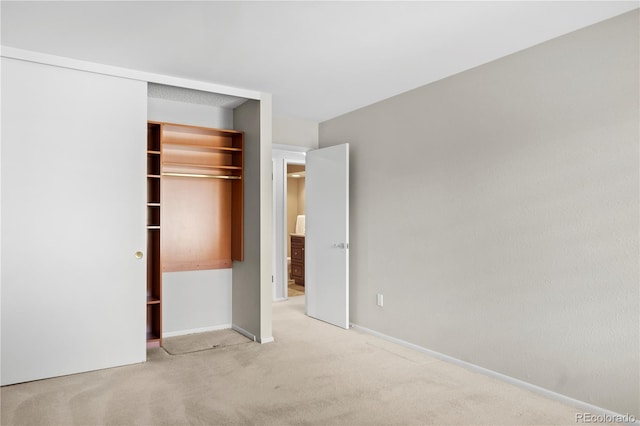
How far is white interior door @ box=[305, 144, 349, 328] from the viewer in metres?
4.76

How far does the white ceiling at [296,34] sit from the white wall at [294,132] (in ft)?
4.39

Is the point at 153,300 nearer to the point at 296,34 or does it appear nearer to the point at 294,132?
the point at 294,132

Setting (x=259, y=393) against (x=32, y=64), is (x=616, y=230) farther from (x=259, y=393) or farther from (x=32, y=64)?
(x=32, y=64)

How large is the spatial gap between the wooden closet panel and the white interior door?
1.08 metres

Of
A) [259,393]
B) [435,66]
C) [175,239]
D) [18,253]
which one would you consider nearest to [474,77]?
[435,66]

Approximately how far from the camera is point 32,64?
3.23 meters

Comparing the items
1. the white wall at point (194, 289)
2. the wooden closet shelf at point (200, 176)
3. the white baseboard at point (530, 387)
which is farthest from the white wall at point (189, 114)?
the white baseboard at point (530, 387)

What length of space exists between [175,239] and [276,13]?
274cm

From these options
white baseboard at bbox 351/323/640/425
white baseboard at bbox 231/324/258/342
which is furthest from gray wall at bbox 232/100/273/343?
white baseboard at bbox 351/323/640/425

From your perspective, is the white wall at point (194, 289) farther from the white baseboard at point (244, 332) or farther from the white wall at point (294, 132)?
the white wall at point (294, 132)

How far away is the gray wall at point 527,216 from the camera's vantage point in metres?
2.62

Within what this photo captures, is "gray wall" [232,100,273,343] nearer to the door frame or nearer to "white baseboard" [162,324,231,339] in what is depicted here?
"white baseboard" [162,324,231,339]

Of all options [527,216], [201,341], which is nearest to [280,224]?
[201,341]

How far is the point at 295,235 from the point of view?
7621mm
